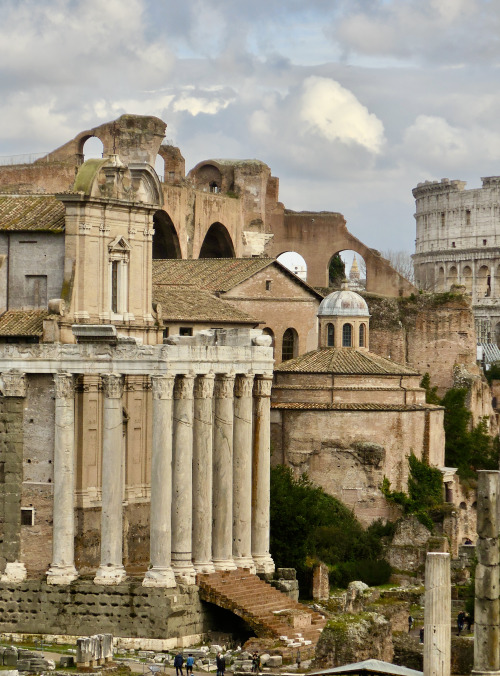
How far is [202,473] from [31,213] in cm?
837

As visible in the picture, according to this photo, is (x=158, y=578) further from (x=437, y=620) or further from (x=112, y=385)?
(x=437, y=620)

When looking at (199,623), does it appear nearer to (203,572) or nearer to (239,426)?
(203,572)

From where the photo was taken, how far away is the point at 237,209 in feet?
268

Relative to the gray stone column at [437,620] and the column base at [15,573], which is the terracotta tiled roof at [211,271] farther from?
the gray stone column at [437,620]

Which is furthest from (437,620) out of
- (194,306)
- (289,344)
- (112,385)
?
(289,344)

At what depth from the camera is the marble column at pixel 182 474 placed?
48.8 m

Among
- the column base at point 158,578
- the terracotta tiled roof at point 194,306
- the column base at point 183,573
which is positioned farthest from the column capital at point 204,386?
the terracotta tiled roof at point 194,306

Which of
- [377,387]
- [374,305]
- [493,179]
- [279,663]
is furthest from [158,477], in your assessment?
[493,179]

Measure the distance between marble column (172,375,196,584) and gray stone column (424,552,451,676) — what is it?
11.6 meters

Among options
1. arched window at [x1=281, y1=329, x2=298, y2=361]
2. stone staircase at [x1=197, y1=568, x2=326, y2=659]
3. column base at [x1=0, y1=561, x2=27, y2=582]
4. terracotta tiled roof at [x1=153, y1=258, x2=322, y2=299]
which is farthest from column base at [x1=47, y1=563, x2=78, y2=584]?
arched window at [x1=281, y1=329, x2=298, y2=361]

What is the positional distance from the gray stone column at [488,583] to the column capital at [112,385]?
12791mm

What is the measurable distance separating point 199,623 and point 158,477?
400 cm

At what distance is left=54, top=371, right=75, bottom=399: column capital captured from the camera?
48.4m

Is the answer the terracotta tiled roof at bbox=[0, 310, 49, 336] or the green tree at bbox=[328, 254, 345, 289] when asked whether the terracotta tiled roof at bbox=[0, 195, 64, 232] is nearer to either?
the terracotta tiled roof at bbox=[0, 310, 49, 336]
